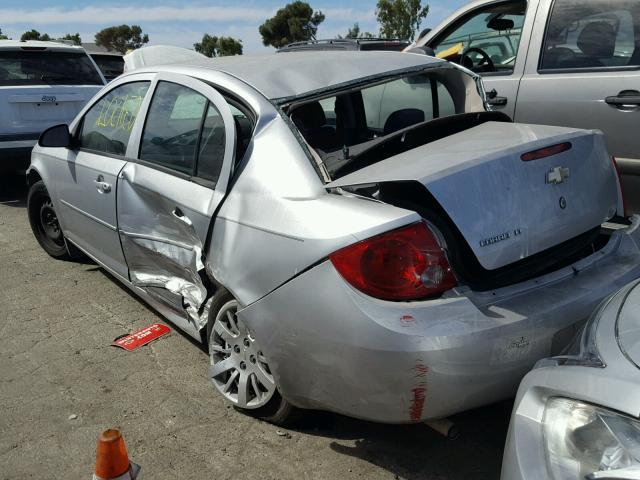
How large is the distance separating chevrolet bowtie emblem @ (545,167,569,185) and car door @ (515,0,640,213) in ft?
6.23

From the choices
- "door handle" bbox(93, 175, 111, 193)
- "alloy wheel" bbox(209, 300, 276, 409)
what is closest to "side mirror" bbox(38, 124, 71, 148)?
"door handle" bbox(93, 175, 111, 193)

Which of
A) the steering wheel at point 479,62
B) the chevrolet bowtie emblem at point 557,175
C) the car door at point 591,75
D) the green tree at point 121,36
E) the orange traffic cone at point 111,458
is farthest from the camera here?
the green tree at point 121,36

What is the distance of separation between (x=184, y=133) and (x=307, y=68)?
0.72m

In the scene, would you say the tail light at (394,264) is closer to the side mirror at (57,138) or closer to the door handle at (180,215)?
the door handle at (180,215)

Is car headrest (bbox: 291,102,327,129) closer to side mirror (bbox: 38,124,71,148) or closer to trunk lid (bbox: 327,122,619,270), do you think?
trunk lid (bbox: 327,122,619,270)

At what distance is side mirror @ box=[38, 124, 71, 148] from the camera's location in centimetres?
432


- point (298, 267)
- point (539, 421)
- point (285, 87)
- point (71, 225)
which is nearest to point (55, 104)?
point (71, 225)

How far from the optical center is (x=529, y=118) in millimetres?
4586

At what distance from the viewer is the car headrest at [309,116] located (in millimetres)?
2959

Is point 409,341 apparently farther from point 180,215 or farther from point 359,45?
point 359,45

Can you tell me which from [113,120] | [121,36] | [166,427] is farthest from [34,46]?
[121,36]

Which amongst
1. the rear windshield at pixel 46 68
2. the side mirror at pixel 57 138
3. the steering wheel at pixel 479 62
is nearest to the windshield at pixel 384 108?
the steering wheel at pixel 479 62

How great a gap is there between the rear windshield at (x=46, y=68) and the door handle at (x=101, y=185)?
13.9ft

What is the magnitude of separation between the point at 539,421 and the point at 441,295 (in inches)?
26.2
